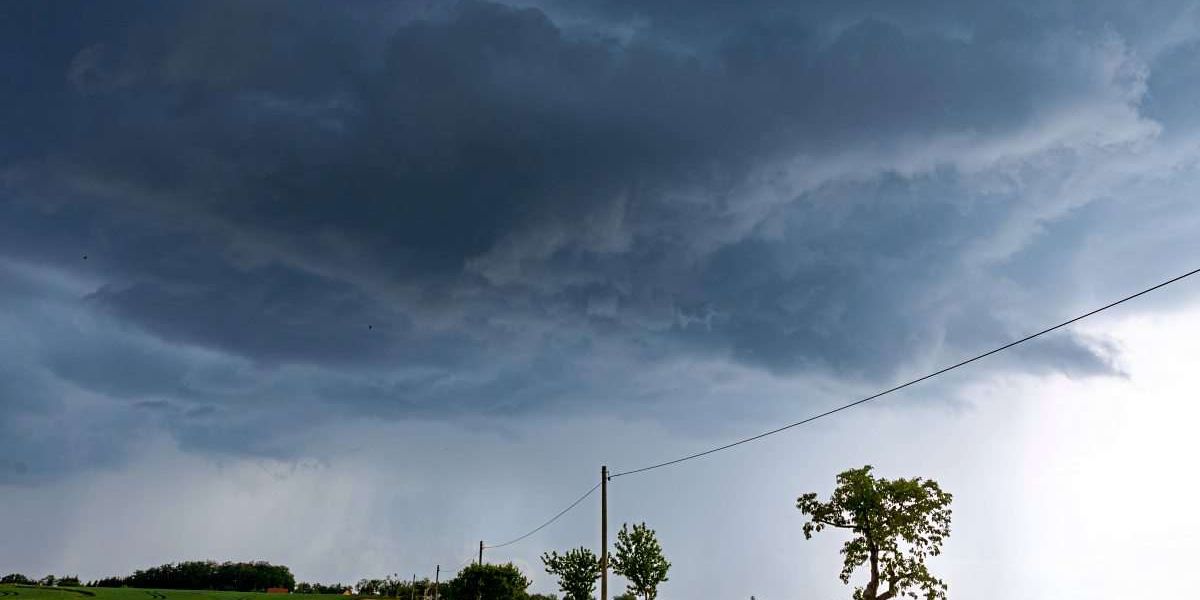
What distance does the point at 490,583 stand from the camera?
85062 millimetres

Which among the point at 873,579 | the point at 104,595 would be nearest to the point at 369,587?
the point at 104,595

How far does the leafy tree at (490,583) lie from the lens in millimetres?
84750

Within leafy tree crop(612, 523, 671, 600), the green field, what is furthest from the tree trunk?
the green field

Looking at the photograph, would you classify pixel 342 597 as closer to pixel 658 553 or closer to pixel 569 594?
pixel 569 594

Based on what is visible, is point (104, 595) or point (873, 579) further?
point (104, 595)

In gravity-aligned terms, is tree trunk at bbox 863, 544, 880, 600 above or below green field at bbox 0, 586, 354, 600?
above

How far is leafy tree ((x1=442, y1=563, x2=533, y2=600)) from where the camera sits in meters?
84.8

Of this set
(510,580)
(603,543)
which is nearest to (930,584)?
(603,543)

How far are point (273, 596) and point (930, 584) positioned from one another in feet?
451

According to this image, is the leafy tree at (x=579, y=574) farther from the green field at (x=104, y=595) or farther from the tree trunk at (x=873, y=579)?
the green field at (x=104, y=595)

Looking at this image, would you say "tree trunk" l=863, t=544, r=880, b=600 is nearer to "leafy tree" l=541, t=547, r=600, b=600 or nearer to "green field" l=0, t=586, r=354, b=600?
"leafy tree" l=541, t=547, r=600, b=600

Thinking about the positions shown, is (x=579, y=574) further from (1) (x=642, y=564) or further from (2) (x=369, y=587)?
(2) (x=369, y=587)

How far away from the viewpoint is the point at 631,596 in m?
78.5

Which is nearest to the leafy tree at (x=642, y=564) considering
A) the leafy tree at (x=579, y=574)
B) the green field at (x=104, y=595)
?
the leafy tree at (x=579, y=574)
